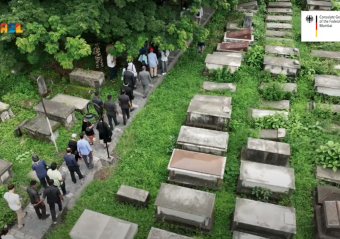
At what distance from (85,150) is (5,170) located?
2378mm

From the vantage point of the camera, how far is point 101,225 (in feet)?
23.0

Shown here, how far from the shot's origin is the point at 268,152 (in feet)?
29.1

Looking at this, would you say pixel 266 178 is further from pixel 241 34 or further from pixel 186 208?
pixel 241 34

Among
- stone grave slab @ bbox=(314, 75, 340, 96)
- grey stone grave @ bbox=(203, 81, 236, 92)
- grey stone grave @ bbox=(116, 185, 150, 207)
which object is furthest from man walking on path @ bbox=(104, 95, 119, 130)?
stone grave slab @ bbox=(314, 75, 340, 96)

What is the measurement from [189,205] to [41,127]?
18.8 ft

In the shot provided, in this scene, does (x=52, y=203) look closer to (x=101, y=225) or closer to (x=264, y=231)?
(x=101, y=225)

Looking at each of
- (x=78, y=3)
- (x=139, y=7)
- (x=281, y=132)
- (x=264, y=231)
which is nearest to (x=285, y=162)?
(x=281, y=132)

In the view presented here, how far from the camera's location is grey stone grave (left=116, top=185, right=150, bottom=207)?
26.6 ft

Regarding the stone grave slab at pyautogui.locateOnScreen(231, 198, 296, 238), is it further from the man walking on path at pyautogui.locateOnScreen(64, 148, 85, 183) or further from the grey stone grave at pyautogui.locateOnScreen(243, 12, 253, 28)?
the grey stone grave at pyautogui.locateOnScreen(243, 12, 253, 28)

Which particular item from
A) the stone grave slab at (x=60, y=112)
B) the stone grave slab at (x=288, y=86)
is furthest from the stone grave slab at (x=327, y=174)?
the stone grave slab at (x=60, y=112)

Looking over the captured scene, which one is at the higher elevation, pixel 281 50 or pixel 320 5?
pixel 320 5

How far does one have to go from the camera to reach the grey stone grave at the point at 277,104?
11.3 m

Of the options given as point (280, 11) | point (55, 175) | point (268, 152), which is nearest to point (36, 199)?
point (55, 175)

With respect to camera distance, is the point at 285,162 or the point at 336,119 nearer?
the point at 285,162
